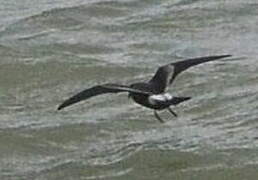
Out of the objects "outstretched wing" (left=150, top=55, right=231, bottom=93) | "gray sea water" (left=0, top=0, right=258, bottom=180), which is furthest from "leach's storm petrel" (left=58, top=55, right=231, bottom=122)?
"gray sea water" (left=0, top=0, right=258, bottom=180)

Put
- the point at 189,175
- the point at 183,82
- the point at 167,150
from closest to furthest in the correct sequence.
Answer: the point at 189,175, the point at 167,150, the point at 183,82

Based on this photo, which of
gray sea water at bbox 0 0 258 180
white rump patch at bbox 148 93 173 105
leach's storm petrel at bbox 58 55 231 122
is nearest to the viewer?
leach's storm petrel at bbox 58 55 231 122

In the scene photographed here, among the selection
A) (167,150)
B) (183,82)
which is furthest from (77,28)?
(167,150)

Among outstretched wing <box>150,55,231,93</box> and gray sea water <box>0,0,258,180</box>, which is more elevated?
outstretched wing <box>150,55,231,93</box>

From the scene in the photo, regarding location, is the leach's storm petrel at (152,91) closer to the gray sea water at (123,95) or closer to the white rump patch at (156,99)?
the white rump patch at (156,99)

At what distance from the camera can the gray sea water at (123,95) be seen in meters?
8.45

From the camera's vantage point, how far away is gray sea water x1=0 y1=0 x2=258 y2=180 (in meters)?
8.45

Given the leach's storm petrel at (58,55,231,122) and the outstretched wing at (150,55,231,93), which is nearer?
Answer: the leach's storm petrel at (58,55,231,122)

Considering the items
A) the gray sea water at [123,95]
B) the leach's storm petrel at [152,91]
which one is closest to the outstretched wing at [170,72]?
the leach's storm petrel at [152,91]

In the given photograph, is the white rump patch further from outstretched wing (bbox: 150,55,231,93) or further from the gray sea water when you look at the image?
the gray sea water

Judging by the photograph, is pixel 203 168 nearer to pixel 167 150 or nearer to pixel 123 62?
pixel 167 150

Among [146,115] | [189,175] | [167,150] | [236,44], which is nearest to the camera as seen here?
[189,175]

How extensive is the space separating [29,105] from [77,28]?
276cm

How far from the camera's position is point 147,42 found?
11945 millimetres
